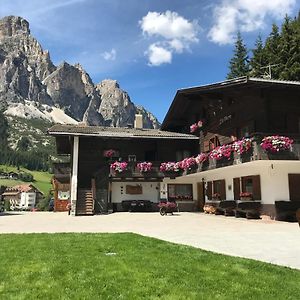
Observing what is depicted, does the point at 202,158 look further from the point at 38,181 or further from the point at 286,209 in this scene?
the point at 38,181

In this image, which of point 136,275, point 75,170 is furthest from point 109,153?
point 136,275

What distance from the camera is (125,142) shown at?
1217 inches

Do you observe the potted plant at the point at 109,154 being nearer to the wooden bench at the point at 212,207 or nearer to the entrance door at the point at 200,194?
the entrance door at the point at 200,194

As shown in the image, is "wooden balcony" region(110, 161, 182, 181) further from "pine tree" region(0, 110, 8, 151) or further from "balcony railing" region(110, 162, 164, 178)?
"pine tree" region(0, 110, 8, 151)

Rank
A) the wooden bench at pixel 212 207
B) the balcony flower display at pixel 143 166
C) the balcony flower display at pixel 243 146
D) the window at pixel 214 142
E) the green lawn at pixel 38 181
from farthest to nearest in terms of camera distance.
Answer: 1. the green lawn at pixel 38 181
2. the balcony flower display at pixel 143 166
3. the window at pixel 214 142
4. the wooden bench at pixel 212 207
5. the balcony flower display at pixel 243 146

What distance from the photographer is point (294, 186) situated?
1980cm

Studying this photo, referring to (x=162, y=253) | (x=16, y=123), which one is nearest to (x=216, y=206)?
(x=162, y=253)

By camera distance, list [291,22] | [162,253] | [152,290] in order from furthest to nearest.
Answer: [291,22] < [162,253] < [152,290]

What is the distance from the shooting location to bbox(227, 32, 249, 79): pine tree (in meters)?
46.5

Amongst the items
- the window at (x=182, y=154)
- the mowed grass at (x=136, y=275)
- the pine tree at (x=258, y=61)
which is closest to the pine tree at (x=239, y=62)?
the pine tree at (x=258, y=61)

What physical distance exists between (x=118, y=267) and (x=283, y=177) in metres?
15.0

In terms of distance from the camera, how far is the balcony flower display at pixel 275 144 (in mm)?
17297

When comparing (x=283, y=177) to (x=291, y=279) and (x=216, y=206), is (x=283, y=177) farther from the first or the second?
(x=291, y=279)

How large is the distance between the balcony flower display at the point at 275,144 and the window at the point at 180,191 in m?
13.9
